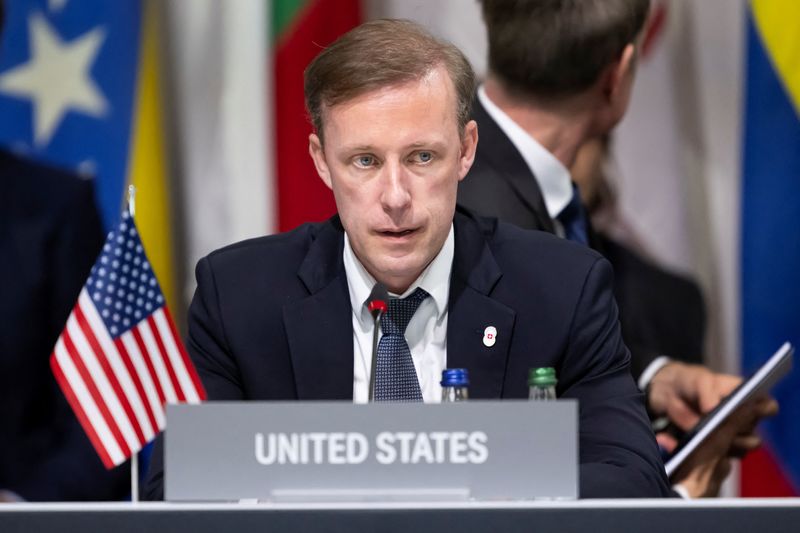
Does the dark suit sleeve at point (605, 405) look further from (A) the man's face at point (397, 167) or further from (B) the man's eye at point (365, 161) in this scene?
(B) the man's eye at point (365, 161)

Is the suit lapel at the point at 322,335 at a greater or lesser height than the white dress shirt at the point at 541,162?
lesser

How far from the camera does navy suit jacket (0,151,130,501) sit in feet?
12.8

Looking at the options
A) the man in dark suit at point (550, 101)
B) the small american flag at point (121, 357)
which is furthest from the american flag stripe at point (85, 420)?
the man in dark suit at point (550, 101)

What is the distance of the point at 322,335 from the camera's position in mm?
2635

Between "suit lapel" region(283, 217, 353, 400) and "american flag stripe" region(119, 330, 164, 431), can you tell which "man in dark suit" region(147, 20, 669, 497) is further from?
"american flag stripe" region(119, 330, 164, 431)

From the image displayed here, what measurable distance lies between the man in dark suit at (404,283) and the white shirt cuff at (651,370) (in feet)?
4.93

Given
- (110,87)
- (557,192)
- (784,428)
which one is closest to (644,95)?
(557,192)

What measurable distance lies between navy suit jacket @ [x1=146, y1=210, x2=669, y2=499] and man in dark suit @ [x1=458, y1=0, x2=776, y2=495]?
69 cm

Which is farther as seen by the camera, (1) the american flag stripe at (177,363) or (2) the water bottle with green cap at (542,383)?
→ (1) the american flag stripe at (177,363)

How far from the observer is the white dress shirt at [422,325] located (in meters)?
2.61

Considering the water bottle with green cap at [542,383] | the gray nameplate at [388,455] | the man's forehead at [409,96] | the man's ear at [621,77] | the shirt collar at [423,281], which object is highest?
the man's ear at [621,77]

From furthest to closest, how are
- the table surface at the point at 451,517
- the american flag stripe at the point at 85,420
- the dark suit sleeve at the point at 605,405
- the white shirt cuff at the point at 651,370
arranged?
the white shirt cuff at the point at 651,370 → the american flag stripe at the point at 85,420 → the dark suit sleeve at the point at 605,405 → the table surface at the point at 451,517

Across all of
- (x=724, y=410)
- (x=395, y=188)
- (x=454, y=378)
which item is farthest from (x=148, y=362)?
(x=724, y=410)

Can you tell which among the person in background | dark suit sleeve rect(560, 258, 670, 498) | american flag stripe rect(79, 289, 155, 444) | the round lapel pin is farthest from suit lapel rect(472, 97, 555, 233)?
the person in background
